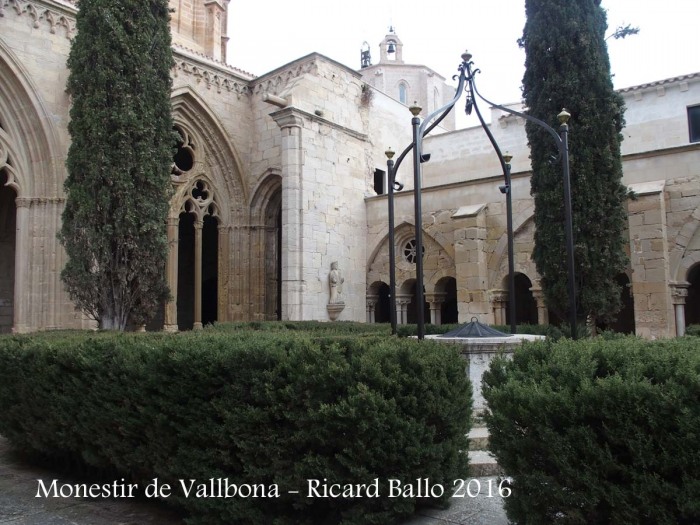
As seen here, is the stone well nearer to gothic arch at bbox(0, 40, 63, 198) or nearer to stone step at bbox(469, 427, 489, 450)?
stone step at bbox(469, 427, 489, 450)

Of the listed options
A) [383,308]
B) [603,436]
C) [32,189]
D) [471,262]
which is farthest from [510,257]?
[383,308]

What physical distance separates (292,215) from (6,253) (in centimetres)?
761

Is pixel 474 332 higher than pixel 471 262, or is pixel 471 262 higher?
pixel 471 262

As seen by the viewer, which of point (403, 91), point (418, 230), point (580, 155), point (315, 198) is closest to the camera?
point (418, 230)

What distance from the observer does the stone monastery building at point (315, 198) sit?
10.1m

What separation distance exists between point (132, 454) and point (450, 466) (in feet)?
6.83

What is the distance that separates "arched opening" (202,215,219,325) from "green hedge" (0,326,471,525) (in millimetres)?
14341

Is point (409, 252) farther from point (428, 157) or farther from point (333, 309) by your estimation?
point (428, 157)

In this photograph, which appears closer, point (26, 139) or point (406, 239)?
point (26, 139)

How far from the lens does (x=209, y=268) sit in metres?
19.0

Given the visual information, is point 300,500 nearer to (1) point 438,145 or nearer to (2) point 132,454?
(2) point 132,454

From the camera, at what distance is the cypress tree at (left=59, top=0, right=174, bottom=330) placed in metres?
9.02

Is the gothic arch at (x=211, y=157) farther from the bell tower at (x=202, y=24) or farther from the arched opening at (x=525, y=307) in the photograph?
the arched opening at (x=525, y=307)

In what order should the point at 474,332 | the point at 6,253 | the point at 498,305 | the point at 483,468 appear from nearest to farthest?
the point at 483,468, the point at 474,332, the point at 498,305, the point at 6,253
